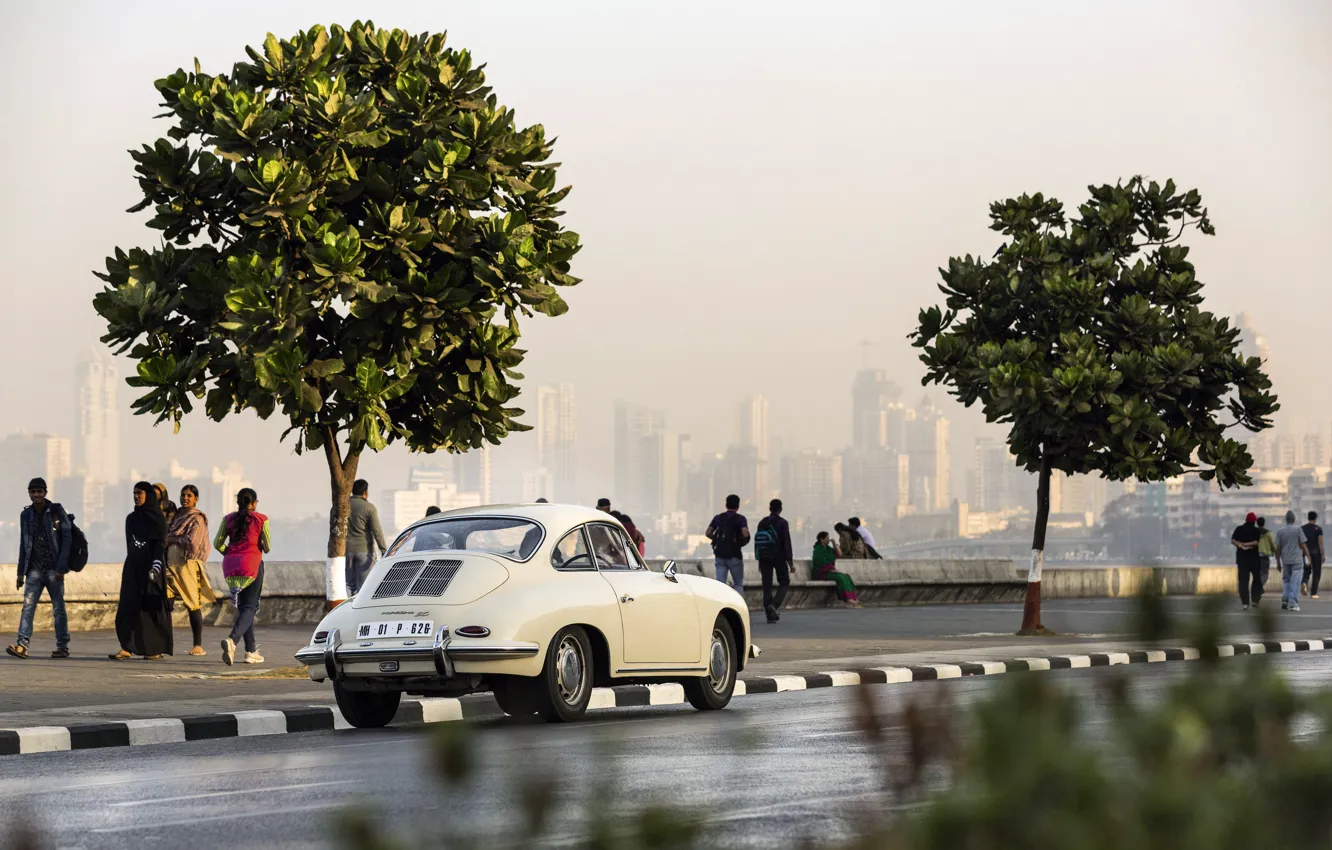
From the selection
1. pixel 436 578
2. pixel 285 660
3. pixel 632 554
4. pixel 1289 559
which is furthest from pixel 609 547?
pixel 1289 559

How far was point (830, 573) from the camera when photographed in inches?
1501

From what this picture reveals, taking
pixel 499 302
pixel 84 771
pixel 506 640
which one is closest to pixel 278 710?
pixel 506 640

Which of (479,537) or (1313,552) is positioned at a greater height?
(479,537)

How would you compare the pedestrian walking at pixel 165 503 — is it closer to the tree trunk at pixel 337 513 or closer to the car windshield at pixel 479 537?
the tree trunk at pixel 337 513

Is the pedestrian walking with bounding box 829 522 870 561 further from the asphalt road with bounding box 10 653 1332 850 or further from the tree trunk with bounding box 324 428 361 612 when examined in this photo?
the asphalt road with bounding box 10 653 1332 850

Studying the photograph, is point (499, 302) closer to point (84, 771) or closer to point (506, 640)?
point (506, 640)

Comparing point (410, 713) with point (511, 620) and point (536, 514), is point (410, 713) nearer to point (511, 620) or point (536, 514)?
point (536, 514)

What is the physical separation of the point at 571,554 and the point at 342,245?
3.94 meters

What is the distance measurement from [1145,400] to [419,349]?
1181 cm

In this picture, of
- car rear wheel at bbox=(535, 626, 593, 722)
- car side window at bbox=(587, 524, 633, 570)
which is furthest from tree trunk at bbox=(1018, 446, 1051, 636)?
car rear wheel at bbox=(535, 626, 593, 722)

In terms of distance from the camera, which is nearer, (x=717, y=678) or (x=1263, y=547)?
(x=717, y=678)

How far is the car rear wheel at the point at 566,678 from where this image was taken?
1438 centimetres

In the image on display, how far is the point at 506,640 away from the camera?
45.8 feet

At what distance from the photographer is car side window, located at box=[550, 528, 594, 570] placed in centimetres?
1505
